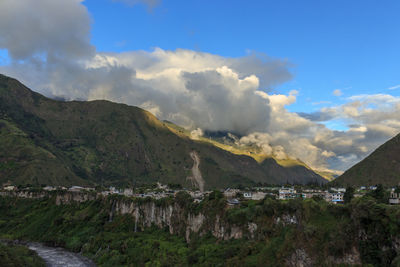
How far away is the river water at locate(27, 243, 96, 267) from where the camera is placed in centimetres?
10111

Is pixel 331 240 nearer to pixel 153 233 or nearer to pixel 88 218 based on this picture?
pixel 153 233

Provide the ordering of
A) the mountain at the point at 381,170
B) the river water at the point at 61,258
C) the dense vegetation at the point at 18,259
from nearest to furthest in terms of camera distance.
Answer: the dense vegetation at the point at 18,259
the river water at the point at 61,258
the mountain at the point at 381,170

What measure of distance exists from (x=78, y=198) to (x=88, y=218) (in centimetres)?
2678

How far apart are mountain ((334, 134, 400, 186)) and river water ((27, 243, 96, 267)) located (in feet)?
456

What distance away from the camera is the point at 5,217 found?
168 m

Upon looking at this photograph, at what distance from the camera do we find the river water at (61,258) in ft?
332

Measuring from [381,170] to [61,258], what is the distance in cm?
15854

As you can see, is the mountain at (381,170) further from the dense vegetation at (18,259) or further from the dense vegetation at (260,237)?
the dense vegetation at (18,259)

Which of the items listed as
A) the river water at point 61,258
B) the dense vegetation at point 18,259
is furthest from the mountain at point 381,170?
the dense vegetation at point 18,259

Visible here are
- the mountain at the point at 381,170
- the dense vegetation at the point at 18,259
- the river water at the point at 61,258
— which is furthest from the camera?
the mountain at the point at 381,170

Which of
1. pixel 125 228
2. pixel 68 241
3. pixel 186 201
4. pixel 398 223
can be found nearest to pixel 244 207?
pixel 186 201

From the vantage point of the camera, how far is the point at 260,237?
63.2 meters

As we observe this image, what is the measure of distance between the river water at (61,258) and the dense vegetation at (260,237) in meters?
3.22

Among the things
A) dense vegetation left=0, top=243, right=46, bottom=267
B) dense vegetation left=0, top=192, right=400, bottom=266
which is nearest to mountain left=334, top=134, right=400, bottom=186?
dense vegetation left=0, top=192, right=400, bottom=266
